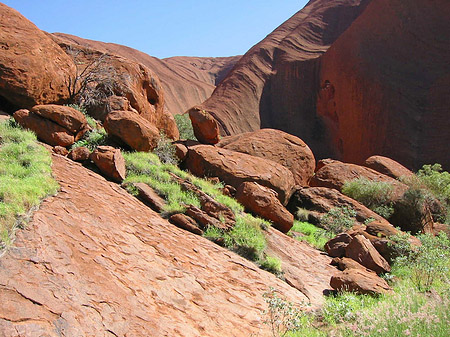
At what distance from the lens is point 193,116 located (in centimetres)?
1159

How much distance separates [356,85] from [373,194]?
17859 millimetres

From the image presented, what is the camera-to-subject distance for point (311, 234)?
9.71 metres

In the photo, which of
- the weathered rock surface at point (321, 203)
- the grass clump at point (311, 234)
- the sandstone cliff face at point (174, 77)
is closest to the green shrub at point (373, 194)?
the weathered rock surface at point (321, 203)

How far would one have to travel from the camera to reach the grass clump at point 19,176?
160 inches

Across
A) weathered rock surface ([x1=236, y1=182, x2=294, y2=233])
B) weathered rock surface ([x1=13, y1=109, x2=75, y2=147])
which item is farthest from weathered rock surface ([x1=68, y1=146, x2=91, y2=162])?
weathered rock surface ([x1=236, y1=182, x2=294, y2=233])

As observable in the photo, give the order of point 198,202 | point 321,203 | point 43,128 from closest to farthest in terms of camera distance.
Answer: point 198,202 → point 43,128 → point 321,203

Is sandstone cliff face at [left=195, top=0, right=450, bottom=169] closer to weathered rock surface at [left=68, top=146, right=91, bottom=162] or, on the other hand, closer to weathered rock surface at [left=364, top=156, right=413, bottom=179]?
weathered rock surface at [left=364, top=156, right=413, bottom=179]

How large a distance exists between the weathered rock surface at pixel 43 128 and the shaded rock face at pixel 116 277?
6.19ft

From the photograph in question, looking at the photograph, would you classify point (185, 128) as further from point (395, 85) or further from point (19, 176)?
point (395, 85)

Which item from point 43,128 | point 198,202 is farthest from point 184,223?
point 43,128

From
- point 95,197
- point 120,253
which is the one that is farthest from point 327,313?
point 95,197

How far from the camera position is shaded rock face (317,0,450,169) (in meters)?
25.1

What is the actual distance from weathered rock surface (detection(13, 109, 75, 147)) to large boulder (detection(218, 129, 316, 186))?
5.56 metres

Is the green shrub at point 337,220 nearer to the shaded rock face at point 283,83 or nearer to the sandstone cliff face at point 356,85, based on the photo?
the sandstone cliff face at point 356,85
